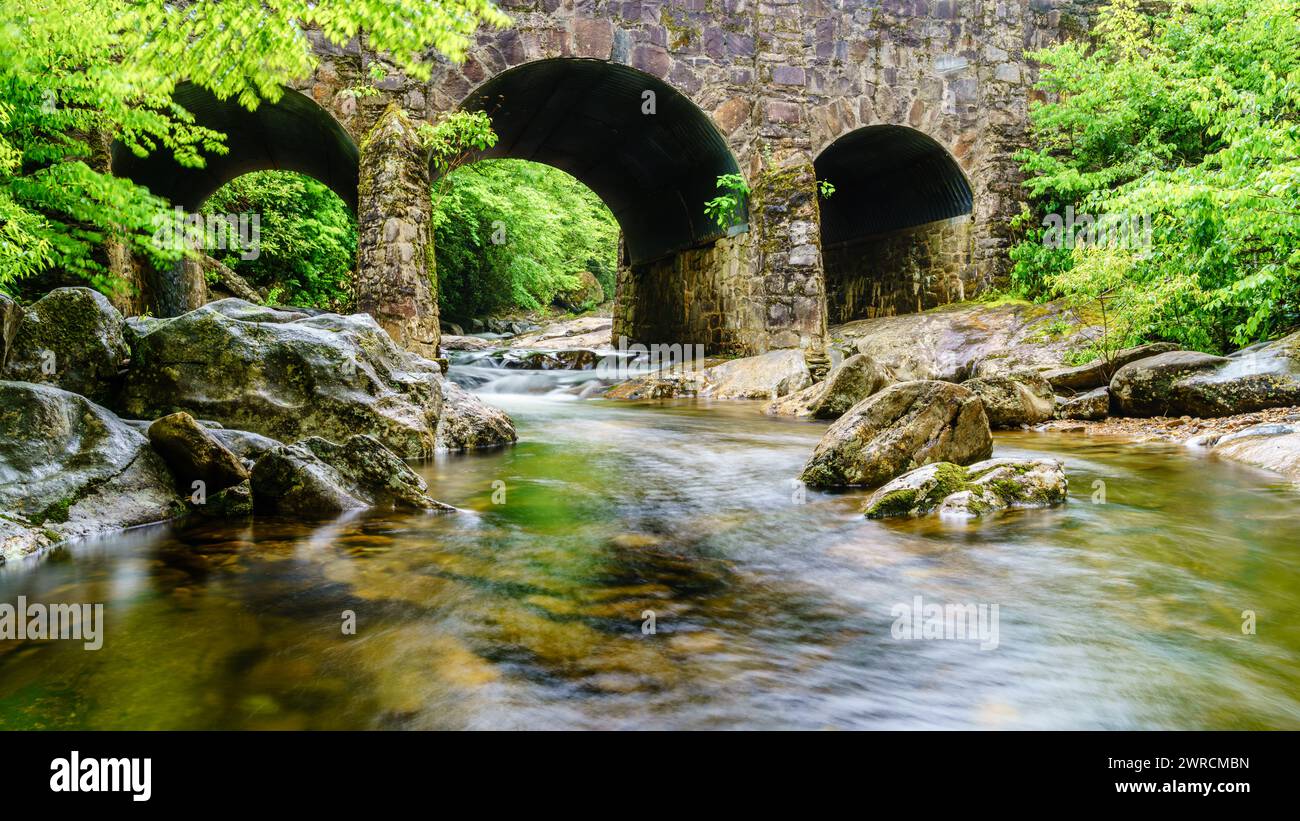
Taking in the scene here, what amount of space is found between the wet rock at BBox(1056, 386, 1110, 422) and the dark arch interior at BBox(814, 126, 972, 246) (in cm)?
669

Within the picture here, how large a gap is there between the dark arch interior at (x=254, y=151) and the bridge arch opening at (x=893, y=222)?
335 inches

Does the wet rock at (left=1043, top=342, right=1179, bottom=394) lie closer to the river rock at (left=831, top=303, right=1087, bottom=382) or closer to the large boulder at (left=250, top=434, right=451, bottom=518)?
the river rock at (left=831, top=303, right=1087, bottom=382)

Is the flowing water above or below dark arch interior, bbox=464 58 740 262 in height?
below

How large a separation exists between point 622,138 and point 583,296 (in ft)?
84.6

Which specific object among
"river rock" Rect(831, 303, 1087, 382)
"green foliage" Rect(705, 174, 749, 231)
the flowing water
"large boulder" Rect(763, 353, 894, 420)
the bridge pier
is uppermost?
"green foliage" Rect(705, 174, 749, 231)

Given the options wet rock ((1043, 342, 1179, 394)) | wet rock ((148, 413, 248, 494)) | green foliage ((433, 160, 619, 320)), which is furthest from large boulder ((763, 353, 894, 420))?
green foliage ((433, 160, 619, 320))

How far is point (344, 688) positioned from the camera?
2.04 meters

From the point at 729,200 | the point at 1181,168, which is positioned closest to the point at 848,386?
the point at 1181,168

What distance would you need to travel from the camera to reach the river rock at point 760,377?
11.5m

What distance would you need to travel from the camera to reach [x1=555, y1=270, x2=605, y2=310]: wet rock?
39469mm

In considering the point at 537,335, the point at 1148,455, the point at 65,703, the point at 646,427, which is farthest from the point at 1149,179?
the point at 537,335

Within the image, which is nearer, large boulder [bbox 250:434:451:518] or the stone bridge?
large boulder [bbox 250:434:451:518]

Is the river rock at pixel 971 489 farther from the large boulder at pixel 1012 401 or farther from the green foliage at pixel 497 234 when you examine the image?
the green foliage at pixel 497 234

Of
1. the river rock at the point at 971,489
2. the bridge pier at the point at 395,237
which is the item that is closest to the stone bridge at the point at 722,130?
the bridge pier at the point at 395,237
